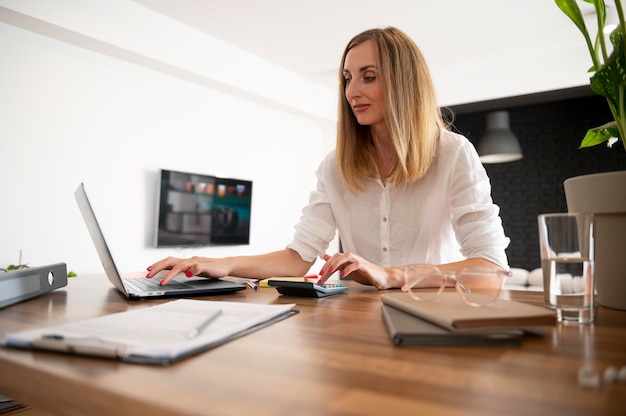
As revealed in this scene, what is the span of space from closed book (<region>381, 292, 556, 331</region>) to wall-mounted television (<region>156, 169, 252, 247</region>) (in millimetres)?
3930

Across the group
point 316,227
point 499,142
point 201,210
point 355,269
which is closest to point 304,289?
point 355,269

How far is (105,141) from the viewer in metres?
3.96

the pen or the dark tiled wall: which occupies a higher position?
the dark tiled wall

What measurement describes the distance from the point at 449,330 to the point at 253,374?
0.24 m

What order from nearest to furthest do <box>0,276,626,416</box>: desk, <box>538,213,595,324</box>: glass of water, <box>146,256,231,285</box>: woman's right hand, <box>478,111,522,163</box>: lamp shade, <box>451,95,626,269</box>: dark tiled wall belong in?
<box>0,276,626,416</box>: desk, <box>538,213,595,324</box>: glass of water, <box>146,256,231,285</box>: woman's right hand, <box>478,111,522,163</box>: lamp shade, <box>451,95,626,269</box>: dark tiled wall

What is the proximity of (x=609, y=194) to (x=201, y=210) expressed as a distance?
4270mm

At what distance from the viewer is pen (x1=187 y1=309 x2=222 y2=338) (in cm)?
55

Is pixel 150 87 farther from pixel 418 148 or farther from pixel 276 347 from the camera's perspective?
pixel 276 347

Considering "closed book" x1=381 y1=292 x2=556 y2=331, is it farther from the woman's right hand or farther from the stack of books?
the woman's right hand

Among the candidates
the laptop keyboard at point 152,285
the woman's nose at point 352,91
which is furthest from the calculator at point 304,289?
the woman's nose at point 352,91

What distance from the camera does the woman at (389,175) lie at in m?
1.54

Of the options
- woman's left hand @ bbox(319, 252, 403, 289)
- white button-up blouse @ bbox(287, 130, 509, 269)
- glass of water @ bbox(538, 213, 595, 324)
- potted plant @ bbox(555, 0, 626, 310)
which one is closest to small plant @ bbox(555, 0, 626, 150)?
potted plant @ bbox(555, 0, 626, 310)

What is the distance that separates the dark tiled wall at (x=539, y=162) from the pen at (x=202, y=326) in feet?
17.9

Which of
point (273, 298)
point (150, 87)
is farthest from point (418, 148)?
point (150, 87)
